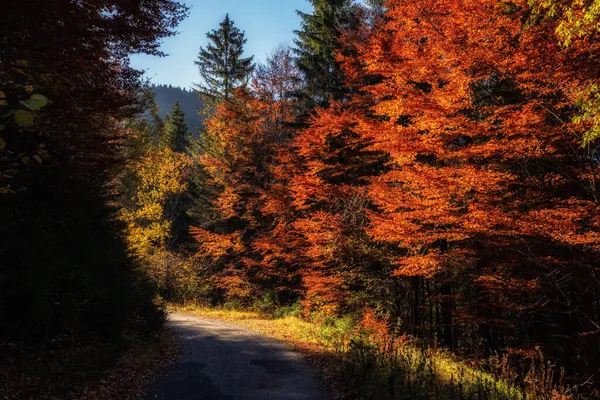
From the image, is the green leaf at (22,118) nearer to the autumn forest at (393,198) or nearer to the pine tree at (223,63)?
the autumn forest at (393,198)

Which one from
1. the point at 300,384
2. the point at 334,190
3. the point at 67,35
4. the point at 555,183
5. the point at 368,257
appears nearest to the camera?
the point at 67,35

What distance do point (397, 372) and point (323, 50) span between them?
1907 cm

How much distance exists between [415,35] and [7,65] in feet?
39.1

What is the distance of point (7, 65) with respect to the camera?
4.83m

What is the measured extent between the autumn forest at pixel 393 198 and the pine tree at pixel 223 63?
1367cm

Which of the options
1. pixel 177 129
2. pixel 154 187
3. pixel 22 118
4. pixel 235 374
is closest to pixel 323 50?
pixel 154 187

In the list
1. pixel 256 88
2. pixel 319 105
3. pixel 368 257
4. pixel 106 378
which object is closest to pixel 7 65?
pixel 106 378

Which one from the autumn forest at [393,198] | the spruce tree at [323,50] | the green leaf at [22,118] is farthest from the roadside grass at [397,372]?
the spruce tree at [323,50]

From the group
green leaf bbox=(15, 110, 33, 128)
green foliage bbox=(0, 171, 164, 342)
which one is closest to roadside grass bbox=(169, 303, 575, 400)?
green foliage bbox=(0, 171, 164, 342)

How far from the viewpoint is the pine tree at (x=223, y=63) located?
32531mm

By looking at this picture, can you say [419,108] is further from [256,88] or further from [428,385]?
[256,88]

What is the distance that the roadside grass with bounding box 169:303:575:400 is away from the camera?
6.73 meters

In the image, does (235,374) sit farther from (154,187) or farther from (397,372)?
(154,187)

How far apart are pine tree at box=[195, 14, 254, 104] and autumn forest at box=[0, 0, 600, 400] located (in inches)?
538
